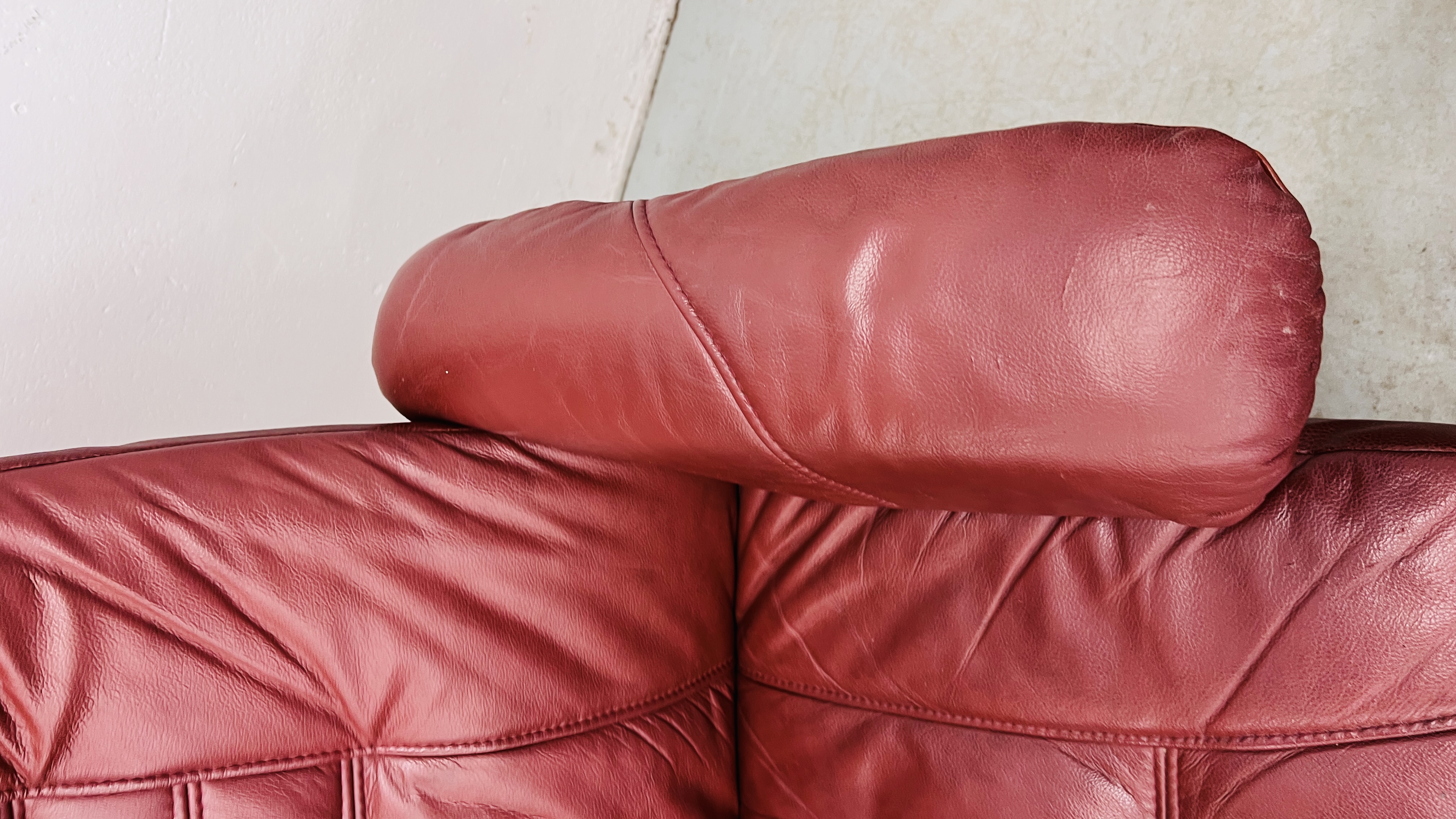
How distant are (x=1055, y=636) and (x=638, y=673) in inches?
12.5

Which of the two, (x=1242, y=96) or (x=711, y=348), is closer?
(x=711, y=348)

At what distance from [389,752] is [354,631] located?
9 cm

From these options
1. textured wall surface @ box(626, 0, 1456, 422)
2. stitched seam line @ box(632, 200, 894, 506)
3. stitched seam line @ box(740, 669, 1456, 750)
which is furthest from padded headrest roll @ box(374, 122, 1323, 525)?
textured wall surface @ box(626, 0, 1456, 422)

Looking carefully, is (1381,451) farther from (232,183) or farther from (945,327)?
(232,183)

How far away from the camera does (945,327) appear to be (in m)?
0.50

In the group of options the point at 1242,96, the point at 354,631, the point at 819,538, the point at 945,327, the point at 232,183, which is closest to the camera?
the point at 945,327

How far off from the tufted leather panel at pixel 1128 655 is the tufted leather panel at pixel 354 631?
0.35ft

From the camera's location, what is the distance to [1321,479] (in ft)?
1.80

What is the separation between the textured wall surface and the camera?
95cm

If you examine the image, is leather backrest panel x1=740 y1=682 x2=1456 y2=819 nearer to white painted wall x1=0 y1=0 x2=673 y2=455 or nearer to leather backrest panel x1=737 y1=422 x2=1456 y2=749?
leather backrest panel x1=737 y1=422 x2=1456 y2=749

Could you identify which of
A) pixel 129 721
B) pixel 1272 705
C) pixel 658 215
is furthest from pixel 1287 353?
pixel 129 721

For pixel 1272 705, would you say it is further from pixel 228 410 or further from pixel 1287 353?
pixel 228 410

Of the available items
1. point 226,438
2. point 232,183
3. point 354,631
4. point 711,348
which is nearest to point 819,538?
point 711,348

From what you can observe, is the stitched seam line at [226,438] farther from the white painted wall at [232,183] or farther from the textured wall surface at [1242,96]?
the textured wall surface at [1242,96]
